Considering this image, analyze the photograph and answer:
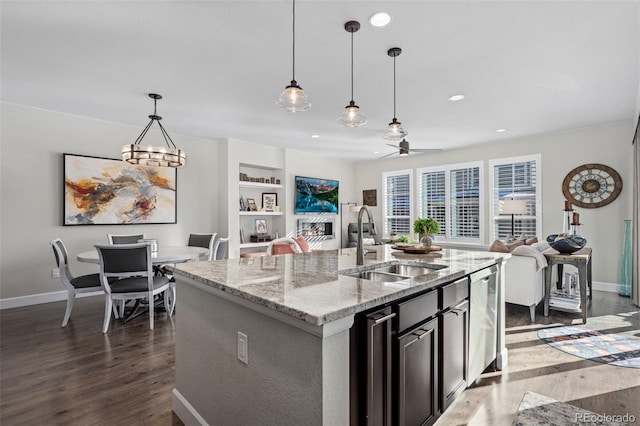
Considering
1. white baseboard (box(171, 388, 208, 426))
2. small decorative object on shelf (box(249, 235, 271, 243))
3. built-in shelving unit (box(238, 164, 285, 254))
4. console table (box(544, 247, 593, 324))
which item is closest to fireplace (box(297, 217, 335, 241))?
built-in shelving unit (box(238, 164, 285, 254))

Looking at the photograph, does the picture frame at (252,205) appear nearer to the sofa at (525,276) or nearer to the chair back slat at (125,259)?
the chair back slat at (125,259)

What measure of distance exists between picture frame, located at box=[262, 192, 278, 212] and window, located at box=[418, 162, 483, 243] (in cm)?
334

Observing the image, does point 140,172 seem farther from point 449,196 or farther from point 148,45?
point 449,196

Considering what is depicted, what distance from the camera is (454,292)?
1.86 m

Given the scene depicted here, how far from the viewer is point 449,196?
269 inches

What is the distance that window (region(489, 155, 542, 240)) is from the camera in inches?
223

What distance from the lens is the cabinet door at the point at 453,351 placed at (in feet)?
5.76

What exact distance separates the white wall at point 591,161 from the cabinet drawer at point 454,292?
4627 millimetres

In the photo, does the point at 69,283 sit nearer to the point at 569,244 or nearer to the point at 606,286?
the point at 569,244

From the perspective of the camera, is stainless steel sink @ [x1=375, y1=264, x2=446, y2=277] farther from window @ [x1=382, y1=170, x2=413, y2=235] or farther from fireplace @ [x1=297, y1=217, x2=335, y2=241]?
window @ [x1=382, y1=170, x2=413, y2=235]

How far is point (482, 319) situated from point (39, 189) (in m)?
5.39

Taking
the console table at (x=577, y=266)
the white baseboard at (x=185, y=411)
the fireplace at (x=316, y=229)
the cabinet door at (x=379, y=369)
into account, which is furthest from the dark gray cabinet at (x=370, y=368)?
the fireplace at (x=316, y=229)

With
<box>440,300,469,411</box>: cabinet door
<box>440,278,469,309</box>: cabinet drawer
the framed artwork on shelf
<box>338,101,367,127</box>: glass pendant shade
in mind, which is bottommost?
<box>440,300,469,411</box>: cabinet door

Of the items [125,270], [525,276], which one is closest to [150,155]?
[125,270]
